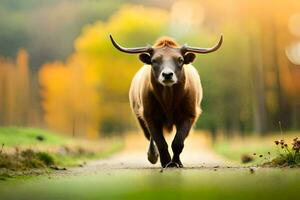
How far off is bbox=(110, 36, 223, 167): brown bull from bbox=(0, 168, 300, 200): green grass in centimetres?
158

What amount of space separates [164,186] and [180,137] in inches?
111

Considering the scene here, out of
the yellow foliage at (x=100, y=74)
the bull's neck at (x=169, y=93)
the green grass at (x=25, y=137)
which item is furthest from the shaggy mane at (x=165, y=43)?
the yellow foliage at (x=100, y=74)

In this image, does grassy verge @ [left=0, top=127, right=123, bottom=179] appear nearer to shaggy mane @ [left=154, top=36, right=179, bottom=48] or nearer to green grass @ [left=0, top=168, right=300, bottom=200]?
green grass @ [left=0, top=168, right=300, bottom=200]

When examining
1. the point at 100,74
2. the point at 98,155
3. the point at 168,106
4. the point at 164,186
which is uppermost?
the point at 100,74

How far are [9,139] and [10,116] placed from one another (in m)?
3.64

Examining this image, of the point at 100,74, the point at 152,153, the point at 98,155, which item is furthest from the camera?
the point at 100,74

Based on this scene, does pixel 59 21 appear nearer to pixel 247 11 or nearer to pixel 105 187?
pixel 247 11

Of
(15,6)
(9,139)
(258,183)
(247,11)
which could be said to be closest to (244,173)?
(258,183)

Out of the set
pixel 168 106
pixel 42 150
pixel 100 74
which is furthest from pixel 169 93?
pixel 100 74

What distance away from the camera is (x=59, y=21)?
15539mm

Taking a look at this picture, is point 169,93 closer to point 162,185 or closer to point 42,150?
point 42,150

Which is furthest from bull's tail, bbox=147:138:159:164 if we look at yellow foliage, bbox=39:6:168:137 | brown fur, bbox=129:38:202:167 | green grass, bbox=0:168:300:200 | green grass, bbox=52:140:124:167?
yellow foliage, bbox=39:6:168:137

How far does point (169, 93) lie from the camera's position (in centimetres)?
841

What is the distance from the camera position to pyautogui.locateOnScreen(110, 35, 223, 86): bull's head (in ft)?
25.7
